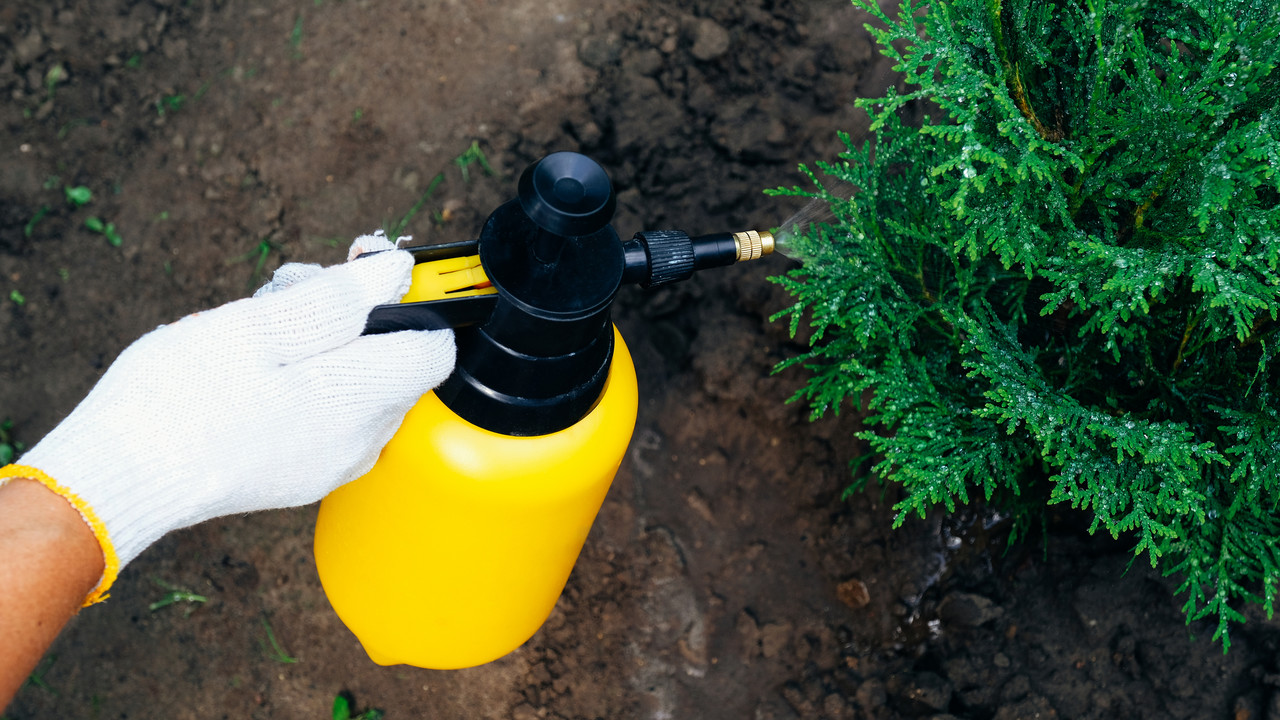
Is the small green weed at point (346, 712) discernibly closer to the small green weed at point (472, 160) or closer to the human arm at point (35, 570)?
the human arm at point (35, 570)

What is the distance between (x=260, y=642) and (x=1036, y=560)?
2.87 m

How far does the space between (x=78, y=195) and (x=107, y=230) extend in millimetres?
209

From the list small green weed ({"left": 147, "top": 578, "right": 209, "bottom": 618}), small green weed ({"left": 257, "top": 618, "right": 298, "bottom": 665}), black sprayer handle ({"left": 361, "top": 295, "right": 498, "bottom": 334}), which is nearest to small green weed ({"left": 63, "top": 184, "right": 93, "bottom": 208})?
small green weed ({"left": 147, "top": 578, "right": 209, "bottom": 618})

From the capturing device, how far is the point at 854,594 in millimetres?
2744

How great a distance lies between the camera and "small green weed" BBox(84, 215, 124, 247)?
11.0 ft

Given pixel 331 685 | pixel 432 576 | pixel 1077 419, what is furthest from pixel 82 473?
pixel 1077 419

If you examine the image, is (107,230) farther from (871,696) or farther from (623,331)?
(871,696)

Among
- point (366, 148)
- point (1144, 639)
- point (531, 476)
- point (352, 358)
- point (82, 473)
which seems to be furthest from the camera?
point (366, 148)

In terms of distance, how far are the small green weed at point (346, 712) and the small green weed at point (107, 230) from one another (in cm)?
216

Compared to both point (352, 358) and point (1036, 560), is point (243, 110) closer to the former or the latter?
point (352, 358)

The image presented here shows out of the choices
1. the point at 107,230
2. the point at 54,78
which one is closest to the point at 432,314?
the point at 107,230

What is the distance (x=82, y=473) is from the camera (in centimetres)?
132

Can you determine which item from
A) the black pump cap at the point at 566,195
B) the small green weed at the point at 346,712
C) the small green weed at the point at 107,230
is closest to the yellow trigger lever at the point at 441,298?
the black pump cap at the point at 566,195

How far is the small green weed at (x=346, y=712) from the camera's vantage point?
113 inches
